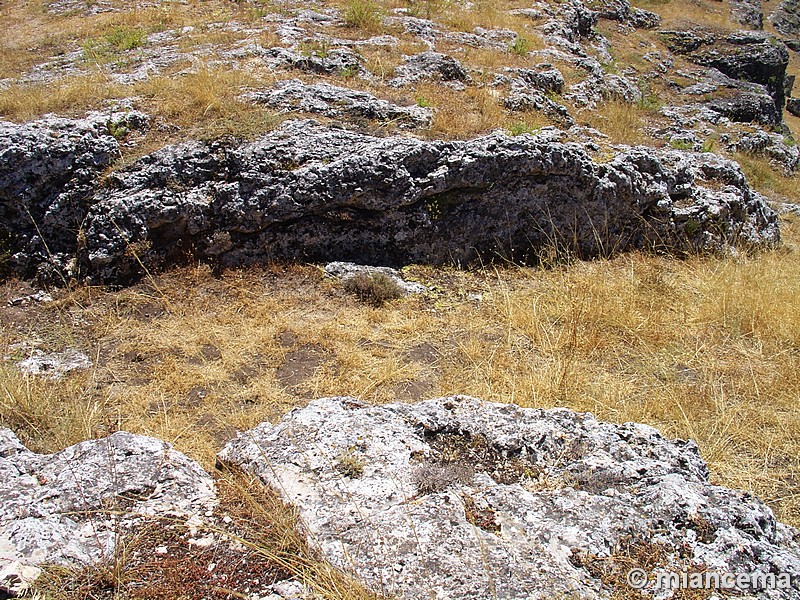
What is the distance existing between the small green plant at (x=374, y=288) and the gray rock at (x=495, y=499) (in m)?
3.16

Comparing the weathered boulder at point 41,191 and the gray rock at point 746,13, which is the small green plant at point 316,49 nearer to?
the weathered boulder at point 41,191

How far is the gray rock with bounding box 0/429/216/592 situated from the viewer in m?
2.43

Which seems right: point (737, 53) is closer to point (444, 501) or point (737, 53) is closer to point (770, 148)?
point (770, 148)

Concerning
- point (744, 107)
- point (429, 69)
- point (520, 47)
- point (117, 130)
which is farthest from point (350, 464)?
point (744, 107)

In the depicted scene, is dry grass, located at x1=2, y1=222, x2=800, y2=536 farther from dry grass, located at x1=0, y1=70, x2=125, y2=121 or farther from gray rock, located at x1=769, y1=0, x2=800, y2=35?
gray rock, located at x1=769, y1=0, x2=800, y2=35

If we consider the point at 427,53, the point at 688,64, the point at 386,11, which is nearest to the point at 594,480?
the point at 427,53

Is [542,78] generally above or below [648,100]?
above

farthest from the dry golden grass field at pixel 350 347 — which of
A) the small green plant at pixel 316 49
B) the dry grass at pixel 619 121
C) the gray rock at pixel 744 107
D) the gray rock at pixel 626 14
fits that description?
the gray rock at pixel 626 14

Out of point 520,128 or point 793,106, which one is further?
point 793,106

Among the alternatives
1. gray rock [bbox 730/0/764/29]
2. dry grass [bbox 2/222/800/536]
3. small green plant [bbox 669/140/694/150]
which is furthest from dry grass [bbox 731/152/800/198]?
gray rock [bbox 730/0/764/29]

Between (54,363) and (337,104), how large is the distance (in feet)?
17.8

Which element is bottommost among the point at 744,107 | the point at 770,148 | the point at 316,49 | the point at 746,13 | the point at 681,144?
the point at 770,148

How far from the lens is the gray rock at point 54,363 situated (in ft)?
17.4

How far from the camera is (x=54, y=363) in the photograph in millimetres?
5516
